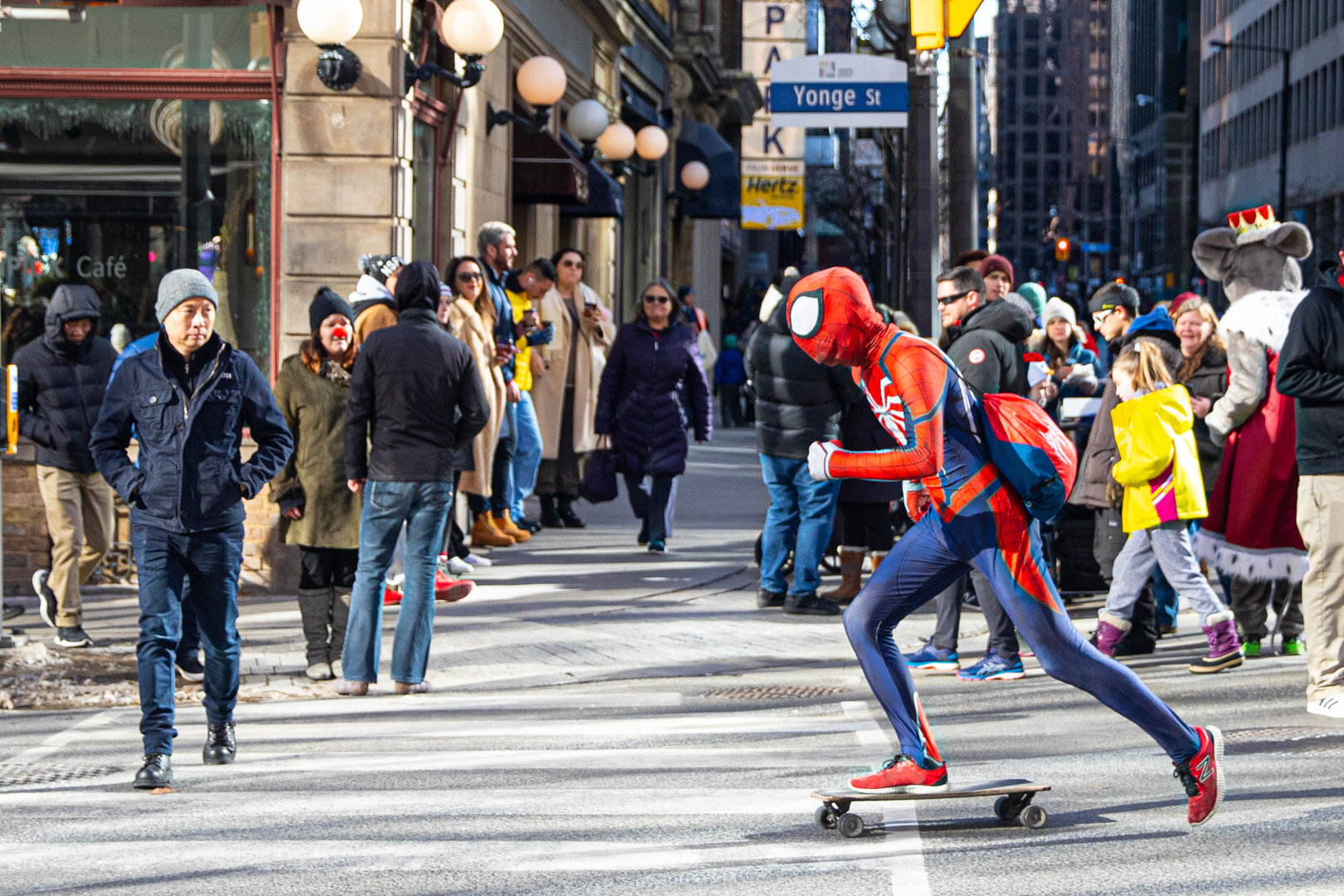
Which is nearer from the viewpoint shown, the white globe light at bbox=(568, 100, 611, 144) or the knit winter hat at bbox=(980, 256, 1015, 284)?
the knit winter hat at bbox=(980, 256, 1015, 284)

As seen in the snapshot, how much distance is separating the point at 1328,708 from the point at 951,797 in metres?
2.85

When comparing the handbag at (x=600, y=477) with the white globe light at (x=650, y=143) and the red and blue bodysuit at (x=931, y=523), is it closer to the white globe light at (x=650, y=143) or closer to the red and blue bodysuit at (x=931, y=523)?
the red and blue bodysuit at (x=931, y=523)

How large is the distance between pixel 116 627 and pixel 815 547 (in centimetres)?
406

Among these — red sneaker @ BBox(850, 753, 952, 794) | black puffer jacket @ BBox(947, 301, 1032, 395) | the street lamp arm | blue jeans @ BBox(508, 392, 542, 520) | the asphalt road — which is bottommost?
the asphalt road

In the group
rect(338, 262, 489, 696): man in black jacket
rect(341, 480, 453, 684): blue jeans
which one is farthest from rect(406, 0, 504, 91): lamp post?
rect(341, 480, 453, 684): blue jeans

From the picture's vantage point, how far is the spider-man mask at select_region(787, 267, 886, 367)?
20.0 feet

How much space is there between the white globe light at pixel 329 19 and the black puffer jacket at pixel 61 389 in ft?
8.54

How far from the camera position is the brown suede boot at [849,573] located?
38.7 ft

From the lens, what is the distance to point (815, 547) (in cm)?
1139

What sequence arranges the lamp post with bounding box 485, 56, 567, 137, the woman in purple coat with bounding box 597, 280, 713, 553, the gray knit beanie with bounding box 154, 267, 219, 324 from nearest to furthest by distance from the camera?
the gray knit beanie with bounding box 154, 267, 219, 324
the woman in purple coat with bounding box 597, 280, 713, 553
the lamp post with bounding box 485, 56, 567, 137

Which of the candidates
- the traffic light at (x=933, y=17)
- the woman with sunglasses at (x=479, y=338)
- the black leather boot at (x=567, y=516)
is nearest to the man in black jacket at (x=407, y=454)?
the woman with sunglasses at (x=479, y=338)

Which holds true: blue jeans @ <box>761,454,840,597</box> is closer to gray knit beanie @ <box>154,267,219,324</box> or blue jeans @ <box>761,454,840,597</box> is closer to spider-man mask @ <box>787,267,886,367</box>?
gray knit beanie @ <box>154,267,219,324</box>

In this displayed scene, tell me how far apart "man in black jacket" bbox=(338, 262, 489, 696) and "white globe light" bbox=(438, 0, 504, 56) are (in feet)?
17.8

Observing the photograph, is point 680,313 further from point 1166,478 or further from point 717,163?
point 717,163
